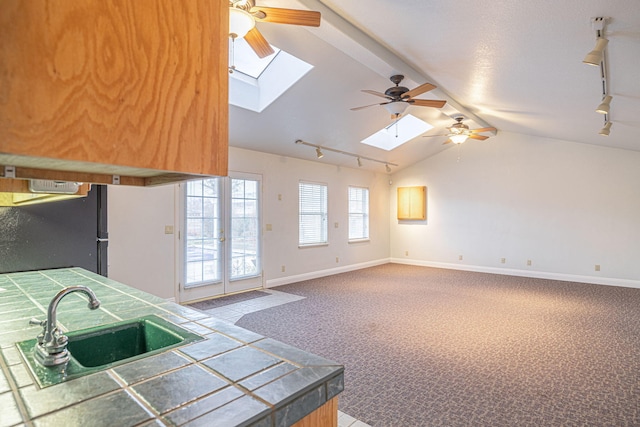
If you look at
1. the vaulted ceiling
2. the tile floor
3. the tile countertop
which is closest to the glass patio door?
the tile floor

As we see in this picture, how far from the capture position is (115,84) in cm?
58

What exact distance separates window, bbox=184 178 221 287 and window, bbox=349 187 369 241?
141 inches

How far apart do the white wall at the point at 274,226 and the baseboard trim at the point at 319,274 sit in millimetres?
18

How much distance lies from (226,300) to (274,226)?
165 cm

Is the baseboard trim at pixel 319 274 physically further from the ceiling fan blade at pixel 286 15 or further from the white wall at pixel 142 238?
the ceiling fan blade at pixel 286 15

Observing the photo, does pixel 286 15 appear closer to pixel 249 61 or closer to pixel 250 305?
pixel 249 61

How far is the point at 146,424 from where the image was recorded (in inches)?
28.2

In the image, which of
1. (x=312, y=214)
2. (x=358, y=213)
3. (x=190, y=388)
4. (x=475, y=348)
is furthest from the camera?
(x=358, y=213)

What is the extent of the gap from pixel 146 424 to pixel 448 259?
8.31 meters

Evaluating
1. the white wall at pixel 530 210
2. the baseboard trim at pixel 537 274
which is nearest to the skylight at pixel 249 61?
the white wall at pixel 530 210

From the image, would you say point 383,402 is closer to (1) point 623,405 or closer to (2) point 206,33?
(1) point 623,405

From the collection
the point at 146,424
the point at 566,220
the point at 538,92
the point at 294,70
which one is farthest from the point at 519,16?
the point at 566,220

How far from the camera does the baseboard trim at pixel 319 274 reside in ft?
20.8

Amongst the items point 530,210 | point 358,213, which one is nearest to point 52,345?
point 358,213
